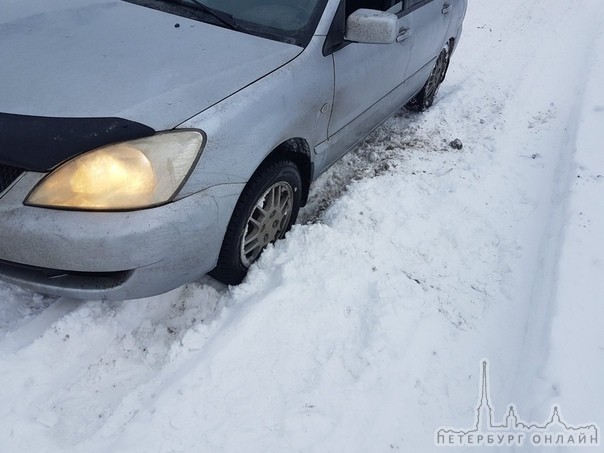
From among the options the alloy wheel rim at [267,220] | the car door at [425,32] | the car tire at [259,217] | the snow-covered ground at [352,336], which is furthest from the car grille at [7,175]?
the car door at [425,32]

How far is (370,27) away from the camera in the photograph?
2.75 m

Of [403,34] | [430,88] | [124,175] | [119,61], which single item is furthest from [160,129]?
[430,88]

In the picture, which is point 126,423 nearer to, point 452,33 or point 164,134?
point 164,134

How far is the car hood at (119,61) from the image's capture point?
6.67 ft

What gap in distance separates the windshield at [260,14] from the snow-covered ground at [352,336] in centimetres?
106

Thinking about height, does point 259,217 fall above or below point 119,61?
below

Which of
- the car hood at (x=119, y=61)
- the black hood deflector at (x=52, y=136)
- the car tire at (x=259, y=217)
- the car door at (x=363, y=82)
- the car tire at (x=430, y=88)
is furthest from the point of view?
the car tire at (x=430, y=88)

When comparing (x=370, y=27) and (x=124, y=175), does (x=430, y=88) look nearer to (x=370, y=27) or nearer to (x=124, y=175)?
(x=370, y=27)

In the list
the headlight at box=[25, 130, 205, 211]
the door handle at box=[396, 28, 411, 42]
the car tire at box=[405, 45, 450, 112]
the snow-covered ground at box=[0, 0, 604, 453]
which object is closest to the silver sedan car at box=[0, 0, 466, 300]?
the headlight at box=[25, 130, 205, 211]

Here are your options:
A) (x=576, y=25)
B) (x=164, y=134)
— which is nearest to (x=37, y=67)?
(x=164, y=134)

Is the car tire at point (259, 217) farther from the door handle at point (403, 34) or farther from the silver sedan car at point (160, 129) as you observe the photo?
the door handle at point (403, 34)

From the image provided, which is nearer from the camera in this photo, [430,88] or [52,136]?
[52,136]

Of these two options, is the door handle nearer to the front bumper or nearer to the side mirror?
→ the side mirror

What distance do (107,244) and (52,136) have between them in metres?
0.45
